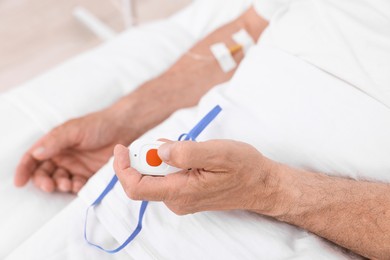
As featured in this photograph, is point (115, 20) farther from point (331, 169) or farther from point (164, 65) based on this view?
point (331, 169)

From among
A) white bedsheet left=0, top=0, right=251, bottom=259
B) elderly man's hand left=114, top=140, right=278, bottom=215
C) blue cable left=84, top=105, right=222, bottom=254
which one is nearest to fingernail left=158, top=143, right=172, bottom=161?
elderly man's hand left=114, top=140, right=278, bottom=215

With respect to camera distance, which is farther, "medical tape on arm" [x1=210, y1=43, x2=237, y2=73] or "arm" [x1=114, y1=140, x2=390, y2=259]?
"medical tape on arm" [x1=210, y1=43, x2=237, y2=73]

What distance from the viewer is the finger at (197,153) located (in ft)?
1.68

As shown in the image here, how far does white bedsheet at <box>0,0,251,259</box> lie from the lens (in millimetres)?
828

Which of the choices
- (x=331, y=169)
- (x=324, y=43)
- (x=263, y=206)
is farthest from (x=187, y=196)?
(x=324, y=43)

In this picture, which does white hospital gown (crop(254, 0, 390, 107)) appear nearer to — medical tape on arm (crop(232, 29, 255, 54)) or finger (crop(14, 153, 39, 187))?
medical tape on arm (crop(232, 29, 255, 54))

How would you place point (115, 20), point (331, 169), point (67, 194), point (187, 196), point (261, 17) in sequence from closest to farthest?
point (187, 196), point (331, 169), point (67, 194), point (261, 17), point (115, 20)

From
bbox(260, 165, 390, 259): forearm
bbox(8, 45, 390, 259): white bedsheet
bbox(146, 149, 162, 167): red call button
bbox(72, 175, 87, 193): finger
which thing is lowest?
bbox(260, 165, 390, 259): forearm

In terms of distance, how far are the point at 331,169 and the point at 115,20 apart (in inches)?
65.7

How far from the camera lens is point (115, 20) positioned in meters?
2.08

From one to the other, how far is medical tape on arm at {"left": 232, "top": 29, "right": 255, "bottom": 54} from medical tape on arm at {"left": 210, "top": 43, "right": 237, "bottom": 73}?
0.04 m

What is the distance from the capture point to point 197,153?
1.68 feet

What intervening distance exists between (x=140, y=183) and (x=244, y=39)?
2.19 ft

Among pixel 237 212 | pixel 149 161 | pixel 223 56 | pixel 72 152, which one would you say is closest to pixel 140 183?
pixel 149 161
